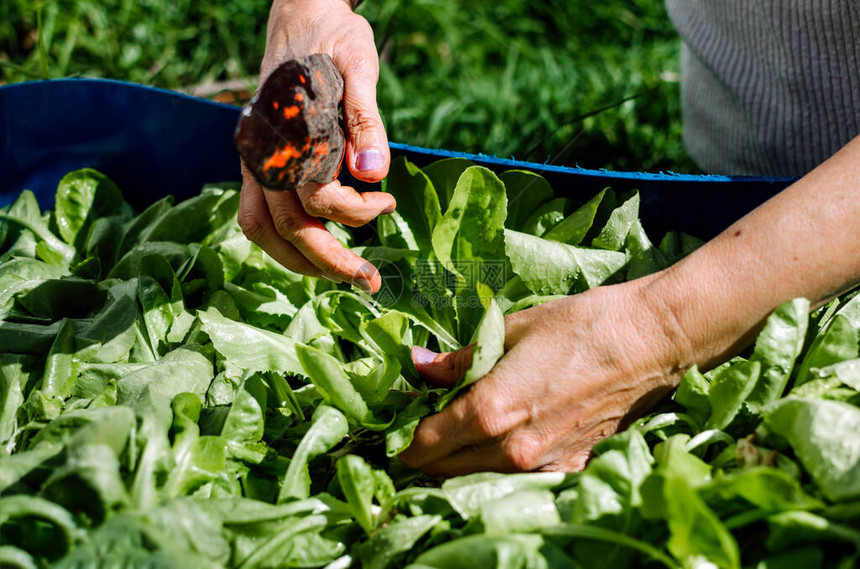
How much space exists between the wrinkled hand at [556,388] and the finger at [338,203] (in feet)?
Answer: 1.10

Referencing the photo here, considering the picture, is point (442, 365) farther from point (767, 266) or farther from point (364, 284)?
point (767, 266)

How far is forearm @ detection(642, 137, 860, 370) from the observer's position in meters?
0.97

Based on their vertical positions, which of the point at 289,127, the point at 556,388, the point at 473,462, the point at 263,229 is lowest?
the point at 473,462

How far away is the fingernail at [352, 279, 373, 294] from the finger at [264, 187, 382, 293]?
0.04 feet

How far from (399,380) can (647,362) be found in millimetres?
431

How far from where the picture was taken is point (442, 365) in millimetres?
1140

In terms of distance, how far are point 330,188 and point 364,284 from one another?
210mm

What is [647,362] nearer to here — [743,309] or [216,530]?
[743,309]

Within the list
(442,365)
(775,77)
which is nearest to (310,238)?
(442,365)

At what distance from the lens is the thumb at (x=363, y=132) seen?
1.10 m

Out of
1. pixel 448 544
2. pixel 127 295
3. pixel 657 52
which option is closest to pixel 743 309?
pixel 448 544

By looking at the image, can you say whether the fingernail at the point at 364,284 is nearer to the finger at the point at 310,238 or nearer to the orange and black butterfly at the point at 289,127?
the finger at the point at 310,238

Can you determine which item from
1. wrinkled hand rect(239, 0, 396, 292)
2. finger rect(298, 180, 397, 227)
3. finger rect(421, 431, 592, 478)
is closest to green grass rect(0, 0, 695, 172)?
wrinkled hand rect(239, 0, 396, 292)

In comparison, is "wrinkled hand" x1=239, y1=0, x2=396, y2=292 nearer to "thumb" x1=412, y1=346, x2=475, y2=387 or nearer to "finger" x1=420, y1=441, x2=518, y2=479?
"thumb" x1=412, y1=346, x2=475, y2=387
